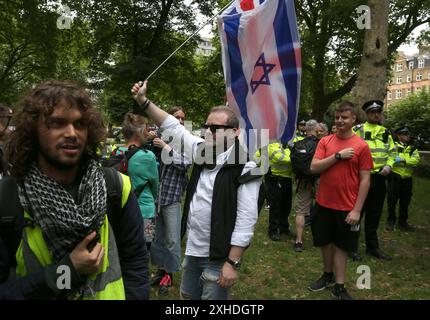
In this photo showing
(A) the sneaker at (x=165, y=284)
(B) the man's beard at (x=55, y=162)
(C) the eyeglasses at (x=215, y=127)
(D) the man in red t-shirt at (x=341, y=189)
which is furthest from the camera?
(A) the sneaker at (x=165, y=284)

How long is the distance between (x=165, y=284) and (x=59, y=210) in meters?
3.49

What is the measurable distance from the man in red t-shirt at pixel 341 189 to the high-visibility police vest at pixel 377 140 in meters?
1.90

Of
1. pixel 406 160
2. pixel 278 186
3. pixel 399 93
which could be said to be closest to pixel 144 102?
pixel 278 186

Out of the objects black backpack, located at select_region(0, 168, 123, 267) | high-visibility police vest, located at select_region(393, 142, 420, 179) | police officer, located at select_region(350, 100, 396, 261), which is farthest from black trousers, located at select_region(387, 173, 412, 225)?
black backpack, located at select_region(0, 168, 123, 267)

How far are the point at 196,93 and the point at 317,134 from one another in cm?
1557

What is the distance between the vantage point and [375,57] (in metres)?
8.97

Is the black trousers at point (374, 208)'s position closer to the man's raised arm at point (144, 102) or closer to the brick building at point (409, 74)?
the man's raised arm at point (144, 102)

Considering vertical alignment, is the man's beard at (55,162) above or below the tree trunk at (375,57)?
below

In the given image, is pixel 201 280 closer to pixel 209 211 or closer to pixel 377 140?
pixel 209 211

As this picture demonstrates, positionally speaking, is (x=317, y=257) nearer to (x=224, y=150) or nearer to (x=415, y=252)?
(x=415, y=252)

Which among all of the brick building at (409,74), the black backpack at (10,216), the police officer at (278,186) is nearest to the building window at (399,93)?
the brick building at (409,74)

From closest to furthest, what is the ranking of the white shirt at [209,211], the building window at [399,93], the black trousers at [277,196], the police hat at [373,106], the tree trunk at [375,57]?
the white shirt at [209,211], the police hat at [373,106], the black trousers at [277,196], the tree trunk at [375,57], the building window at [399,93]

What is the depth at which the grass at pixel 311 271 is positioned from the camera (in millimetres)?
5035

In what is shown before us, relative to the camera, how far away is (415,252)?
6.87m
